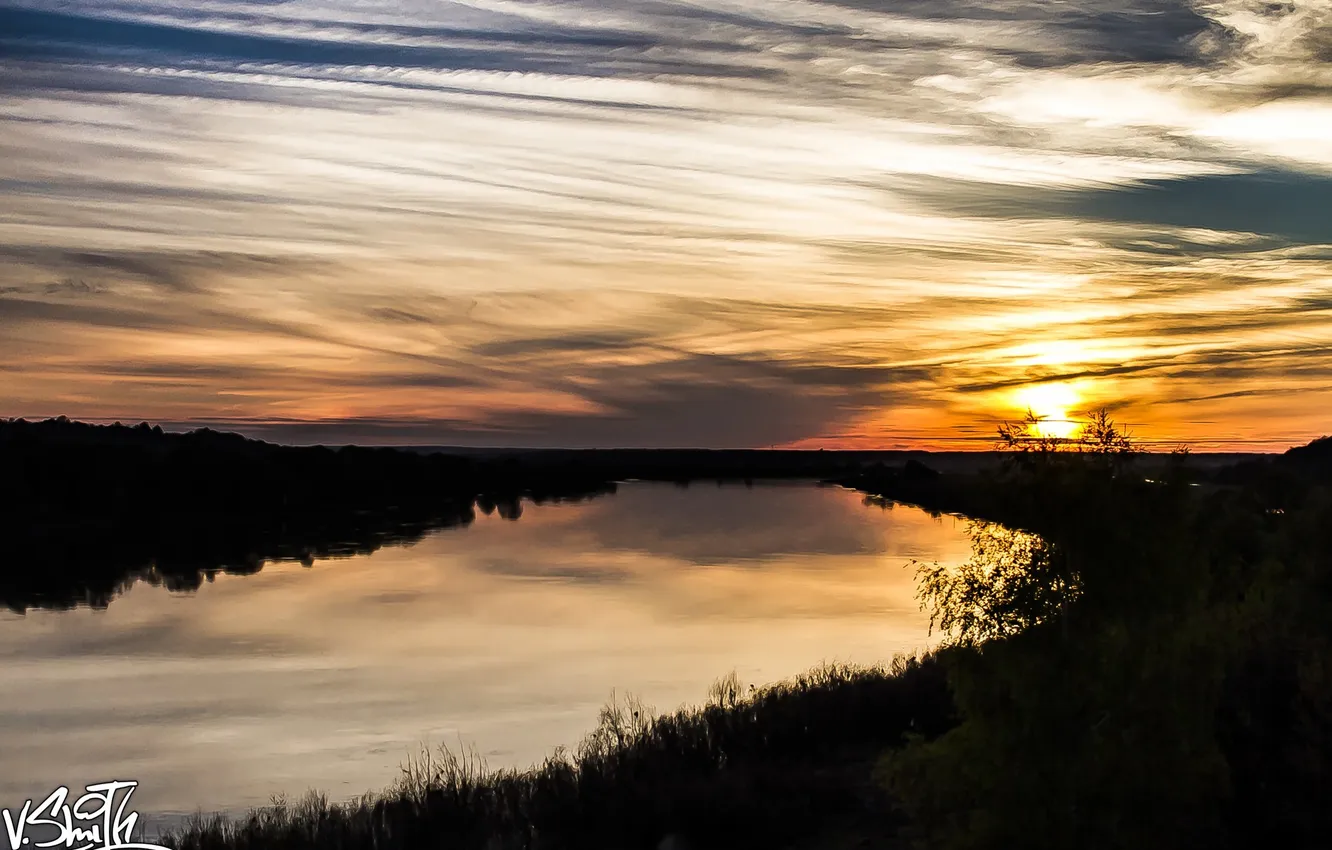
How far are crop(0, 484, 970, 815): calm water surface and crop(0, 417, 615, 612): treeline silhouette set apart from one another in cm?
327

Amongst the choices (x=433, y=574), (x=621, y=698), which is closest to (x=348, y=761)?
(x=621, y=698)

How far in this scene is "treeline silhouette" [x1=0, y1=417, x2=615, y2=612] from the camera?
37438mm

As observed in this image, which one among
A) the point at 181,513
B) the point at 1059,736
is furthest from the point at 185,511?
the point at 1059,736

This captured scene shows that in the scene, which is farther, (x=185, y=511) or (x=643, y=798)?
(x=185, y=511)

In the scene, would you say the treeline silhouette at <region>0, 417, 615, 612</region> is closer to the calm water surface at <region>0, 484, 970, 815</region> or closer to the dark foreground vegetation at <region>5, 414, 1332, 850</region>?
the calm water surface at <region>0, 484, 970, 815</region>

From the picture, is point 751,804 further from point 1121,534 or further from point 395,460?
point 395,460

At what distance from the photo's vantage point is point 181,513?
5791cm

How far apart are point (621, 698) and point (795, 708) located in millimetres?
5008

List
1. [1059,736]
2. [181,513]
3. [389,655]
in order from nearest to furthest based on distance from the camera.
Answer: [1059,736] → [389,655] → [181,513]

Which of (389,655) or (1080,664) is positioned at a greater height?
(1080,664)

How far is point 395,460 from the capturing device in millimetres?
93438
